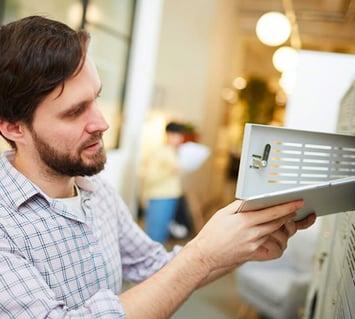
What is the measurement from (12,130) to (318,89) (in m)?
2.60

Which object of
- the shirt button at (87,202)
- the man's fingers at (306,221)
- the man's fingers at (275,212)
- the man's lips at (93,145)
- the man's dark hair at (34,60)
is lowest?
the shirt button at (87,202)

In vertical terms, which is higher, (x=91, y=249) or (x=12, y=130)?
(x=12, y=130)

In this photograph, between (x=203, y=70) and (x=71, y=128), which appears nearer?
(x=71, y=128)

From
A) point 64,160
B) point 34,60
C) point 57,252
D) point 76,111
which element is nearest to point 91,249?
point 57,252

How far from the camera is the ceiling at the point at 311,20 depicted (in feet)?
18.2

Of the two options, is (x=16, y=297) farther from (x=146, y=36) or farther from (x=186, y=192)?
(x=186, y=192)

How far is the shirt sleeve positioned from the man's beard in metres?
0.22

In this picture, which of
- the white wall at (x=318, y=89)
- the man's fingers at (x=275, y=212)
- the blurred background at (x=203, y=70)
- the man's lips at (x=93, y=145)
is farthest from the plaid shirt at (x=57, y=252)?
the white wall at (x=318, y=89)

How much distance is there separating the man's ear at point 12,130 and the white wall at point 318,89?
2.42 meters

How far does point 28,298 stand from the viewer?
0.83 m

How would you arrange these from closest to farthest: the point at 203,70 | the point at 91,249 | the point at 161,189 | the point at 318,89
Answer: the point at 91,249 < the point at 318,89 < the point at 161,189 < the point at 203,70

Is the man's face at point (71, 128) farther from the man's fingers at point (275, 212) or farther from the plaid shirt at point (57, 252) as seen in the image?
the man's fingers at point (275, 212)

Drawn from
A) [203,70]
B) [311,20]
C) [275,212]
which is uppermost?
[311,20]

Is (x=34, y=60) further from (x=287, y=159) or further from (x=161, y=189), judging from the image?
(x=161, y=189)
